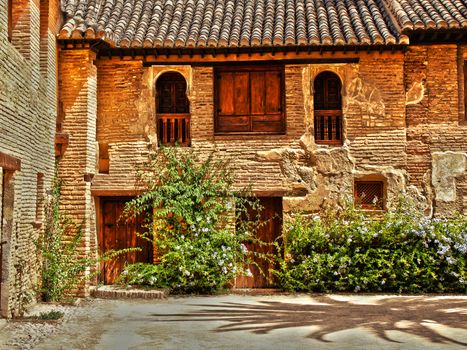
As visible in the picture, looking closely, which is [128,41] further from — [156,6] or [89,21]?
[156,6]

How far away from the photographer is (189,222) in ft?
41.5

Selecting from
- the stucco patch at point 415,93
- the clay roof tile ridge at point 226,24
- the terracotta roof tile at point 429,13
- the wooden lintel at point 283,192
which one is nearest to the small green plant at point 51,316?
the wooden lintel at point 283,192

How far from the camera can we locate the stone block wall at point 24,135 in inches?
371

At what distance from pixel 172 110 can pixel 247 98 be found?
172cm

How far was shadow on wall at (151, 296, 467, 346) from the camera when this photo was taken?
29.5ft

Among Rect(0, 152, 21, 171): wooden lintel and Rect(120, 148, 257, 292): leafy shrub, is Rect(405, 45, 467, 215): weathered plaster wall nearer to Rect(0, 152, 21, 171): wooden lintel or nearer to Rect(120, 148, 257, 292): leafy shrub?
Rect(120, 148, 257, 292): leafy shrub

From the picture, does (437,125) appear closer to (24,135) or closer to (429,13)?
(429,13)

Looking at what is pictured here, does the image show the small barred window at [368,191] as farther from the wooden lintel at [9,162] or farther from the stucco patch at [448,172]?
the wooden lintel at [9,162]

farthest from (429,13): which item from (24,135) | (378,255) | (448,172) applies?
(24,135)

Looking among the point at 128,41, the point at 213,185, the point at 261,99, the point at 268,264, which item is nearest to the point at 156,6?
the point at 128,41

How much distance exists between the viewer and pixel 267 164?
13.3m

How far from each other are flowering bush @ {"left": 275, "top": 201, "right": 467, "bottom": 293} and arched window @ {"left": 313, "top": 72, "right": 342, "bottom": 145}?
1.90 meters

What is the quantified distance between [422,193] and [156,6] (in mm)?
7731

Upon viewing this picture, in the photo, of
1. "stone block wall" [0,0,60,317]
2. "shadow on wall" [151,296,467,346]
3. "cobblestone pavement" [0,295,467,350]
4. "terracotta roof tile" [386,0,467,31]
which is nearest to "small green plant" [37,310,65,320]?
"cobblestone pavement" [0,295,467,350]
